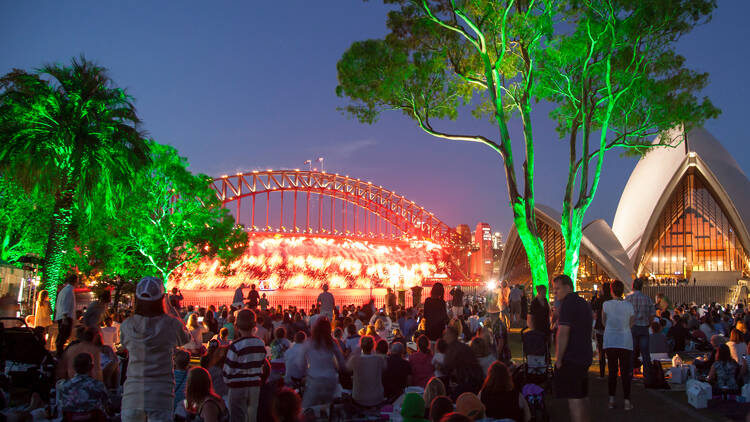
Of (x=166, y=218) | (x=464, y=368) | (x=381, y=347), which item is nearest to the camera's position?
(x=464, y=368)

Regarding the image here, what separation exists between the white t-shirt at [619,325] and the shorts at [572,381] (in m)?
2.26

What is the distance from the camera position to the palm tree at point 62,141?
14344mm

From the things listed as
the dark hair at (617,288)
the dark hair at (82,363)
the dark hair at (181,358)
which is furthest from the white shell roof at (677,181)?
the dark hair at (82,363)

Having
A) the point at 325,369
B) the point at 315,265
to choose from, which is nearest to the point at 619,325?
the point at 325,369

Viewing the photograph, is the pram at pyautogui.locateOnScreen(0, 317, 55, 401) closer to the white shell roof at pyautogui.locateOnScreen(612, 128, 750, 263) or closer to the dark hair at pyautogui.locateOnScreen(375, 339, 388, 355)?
the dark hair at pyautogui.locateOnScreen(375, 339, 388, 355)

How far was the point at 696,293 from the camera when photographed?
110 ft

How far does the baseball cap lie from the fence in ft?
113

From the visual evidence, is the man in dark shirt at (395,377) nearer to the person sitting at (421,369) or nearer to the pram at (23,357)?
the person sitting at (421,369)

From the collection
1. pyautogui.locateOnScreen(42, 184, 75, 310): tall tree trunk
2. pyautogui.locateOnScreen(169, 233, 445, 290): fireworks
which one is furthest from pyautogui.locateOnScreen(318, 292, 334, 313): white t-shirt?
pyautogui.locateOnScreen(169, 233, 445, 290): fireworks

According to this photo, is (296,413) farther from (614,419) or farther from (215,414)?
(614,419)

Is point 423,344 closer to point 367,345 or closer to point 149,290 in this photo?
point 367,345

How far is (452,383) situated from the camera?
23.3 feet

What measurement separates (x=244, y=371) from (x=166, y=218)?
21.7 metres

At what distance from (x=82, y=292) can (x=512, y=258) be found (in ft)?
112
